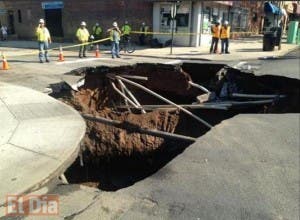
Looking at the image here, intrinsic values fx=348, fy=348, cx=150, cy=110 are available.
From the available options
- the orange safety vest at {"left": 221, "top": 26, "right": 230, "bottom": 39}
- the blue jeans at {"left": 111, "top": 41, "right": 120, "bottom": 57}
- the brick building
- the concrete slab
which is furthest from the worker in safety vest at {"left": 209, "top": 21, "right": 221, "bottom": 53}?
the concrete slab

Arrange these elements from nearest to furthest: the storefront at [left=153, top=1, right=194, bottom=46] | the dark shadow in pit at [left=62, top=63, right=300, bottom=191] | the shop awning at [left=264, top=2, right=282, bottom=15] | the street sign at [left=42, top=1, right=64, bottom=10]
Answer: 1. the dark shadow in pit at [left=62, top=63, right=300, bottom=191]
2. the storefront at [left=153, top=1, right=194, bottom=46]
3. the street sign at [left=42, top=1, right=64, bottom=10]
4. the shop awning at [left=264, top=2, right=282, bottom=15]

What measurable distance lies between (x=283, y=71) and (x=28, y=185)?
11.9 meters

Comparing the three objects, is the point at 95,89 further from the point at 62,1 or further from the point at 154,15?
the point at 62,1

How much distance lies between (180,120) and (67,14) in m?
23.9

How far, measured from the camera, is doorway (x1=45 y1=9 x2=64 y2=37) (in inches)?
1255

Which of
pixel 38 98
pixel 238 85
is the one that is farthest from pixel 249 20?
pixel 38 98

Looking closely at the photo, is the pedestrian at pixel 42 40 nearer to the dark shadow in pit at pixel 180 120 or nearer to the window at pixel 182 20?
the dark shadow in pit at pixel 180 120

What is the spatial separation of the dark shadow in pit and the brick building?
15421 millimetres

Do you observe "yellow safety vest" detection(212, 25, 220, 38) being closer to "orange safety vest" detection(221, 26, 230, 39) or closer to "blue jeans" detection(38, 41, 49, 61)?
"orange safety vest" detection(221, 26, 230, 39)

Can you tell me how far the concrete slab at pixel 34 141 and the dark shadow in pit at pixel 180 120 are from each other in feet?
5.17

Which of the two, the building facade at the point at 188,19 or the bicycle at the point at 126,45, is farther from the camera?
the building facade at the point at 188,19

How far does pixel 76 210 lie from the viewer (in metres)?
3.88

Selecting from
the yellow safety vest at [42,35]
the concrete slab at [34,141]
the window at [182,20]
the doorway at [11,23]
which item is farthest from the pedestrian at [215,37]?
the doorway at [11,23]

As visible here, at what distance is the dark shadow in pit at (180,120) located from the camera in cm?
832
